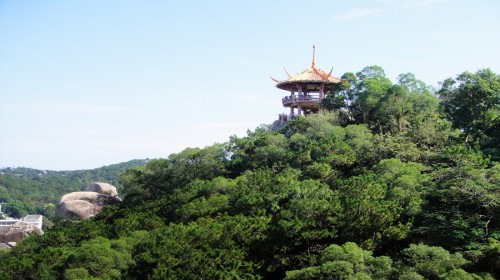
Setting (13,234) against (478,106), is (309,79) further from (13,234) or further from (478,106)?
(13,234)

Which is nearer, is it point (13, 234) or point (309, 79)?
point (309, 79)

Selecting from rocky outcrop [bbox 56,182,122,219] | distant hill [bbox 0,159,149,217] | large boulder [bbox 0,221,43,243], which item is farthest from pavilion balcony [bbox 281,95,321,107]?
distant hill [bbox 0,159,149,217]

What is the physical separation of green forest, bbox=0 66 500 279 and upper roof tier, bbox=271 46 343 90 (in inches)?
202

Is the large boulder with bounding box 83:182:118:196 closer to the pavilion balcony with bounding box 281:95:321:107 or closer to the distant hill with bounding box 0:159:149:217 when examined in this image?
the pavilion balcony with bounding box 281:95:321:107

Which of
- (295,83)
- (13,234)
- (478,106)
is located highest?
(295,83)

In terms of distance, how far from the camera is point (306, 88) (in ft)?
101

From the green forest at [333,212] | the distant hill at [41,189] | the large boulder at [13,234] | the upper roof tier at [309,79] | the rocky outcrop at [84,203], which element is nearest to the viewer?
the green forest at [333,212]

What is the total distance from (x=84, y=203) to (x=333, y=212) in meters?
17.6

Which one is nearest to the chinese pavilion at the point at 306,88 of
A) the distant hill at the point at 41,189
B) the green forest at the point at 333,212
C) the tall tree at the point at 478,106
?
the green forest at the point at 333,212

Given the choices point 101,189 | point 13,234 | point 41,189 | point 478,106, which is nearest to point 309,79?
point 478,106

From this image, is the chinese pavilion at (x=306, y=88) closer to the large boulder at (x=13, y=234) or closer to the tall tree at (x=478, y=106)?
the tall tree at (x=478, y=106)

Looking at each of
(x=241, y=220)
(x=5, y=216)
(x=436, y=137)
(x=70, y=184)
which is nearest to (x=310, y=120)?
(x=436, y=137)

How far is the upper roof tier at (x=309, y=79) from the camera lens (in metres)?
30.0

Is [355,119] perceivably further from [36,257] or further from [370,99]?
[36,257]
